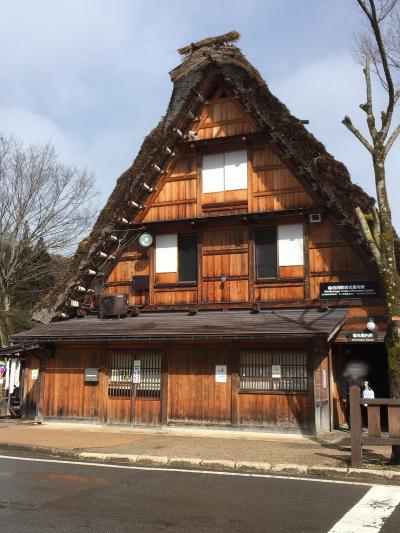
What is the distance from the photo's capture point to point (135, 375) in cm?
1445

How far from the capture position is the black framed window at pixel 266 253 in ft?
47.6

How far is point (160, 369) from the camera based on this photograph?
14.2 metres

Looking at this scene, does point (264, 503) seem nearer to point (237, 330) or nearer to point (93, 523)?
point (93, 523)

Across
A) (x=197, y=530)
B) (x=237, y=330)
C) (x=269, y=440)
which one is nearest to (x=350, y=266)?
(x=237, y=330)

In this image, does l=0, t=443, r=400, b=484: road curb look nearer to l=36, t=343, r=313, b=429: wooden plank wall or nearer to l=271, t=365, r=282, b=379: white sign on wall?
l=36, t=343, r=313, b=429: wooden plank wall

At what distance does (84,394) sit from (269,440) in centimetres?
545

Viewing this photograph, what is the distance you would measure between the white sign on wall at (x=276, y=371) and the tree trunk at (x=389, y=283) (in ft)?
13.3

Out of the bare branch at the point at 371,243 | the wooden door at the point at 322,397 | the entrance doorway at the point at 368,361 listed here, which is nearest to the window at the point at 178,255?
the wooden door at the point at 322,397

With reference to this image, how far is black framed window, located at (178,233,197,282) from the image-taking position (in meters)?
15.3

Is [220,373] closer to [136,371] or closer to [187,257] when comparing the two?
[136,371]

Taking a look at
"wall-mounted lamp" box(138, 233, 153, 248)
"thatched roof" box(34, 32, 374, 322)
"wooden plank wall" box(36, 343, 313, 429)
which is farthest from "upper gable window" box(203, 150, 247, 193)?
"wooden plank wall" box(36, 343, 313, 429)

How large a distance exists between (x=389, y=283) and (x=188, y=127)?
839cm

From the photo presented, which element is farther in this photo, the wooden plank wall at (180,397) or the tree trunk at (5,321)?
the tree trunk at (5,321)

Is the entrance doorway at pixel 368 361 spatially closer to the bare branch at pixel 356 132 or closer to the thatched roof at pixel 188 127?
the thatched roof at pixel 188 127
